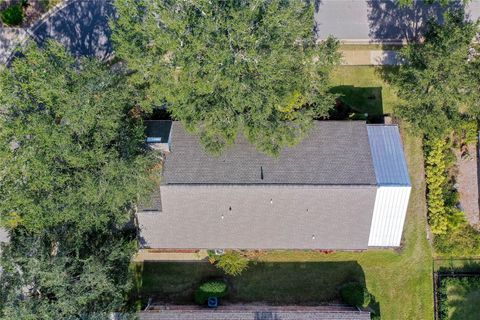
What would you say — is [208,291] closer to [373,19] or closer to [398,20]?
[373,19]

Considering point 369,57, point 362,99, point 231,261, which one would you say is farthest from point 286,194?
point 369,57

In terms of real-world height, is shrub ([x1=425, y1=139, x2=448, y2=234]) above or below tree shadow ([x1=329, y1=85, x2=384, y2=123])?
below

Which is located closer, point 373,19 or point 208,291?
point 208,291

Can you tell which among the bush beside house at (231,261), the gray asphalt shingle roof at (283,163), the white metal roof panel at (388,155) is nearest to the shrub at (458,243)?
the white metal roof panel at (388,155)

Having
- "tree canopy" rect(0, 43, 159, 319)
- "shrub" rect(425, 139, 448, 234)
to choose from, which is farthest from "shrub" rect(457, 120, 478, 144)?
"tree canopy" rect(0, 43, 159, 319)

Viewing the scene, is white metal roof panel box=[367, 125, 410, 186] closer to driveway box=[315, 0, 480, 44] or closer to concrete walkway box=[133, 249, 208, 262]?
driveway box=[315, 0, 480, 44]

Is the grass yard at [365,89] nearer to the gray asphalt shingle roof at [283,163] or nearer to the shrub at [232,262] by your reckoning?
the gray asphalt shingle roof at [283,163]

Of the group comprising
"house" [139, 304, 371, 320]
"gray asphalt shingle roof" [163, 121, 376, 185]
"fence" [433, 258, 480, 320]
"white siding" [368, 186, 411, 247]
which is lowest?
"house" [139, 304, 371, 320]
